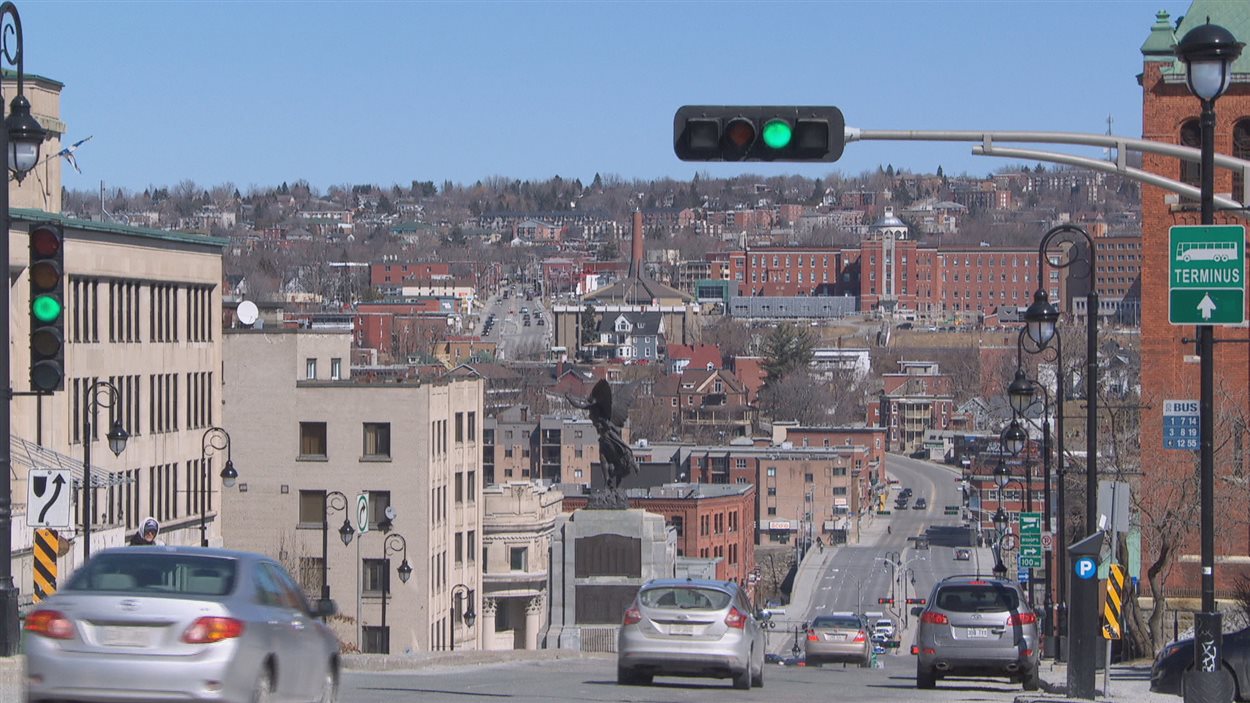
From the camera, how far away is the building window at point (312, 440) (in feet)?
214

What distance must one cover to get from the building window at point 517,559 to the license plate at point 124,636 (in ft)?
183

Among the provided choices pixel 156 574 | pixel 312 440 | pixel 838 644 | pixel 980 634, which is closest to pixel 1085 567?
pixel 980 634

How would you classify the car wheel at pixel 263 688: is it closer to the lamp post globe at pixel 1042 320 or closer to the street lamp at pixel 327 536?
the street lamp at pixel 327 536

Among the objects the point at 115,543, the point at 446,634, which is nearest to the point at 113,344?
the point at 115,543

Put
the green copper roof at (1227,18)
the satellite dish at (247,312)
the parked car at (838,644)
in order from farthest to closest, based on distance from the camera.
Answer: the satellite dish at (247,312), the green copper roof at (1227,18), the parked car at (838,644)

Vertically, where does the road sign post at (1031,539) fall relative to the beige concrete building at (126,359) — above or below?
below

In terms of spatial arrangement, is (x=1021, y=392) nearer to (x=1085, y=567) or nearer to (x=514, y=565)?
(x=1085, y=567)

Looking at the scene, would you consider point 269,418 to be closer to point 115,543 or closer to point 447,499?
point 447,499

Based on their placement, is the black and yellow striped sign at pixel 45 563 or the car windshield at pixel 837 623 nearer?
the black and yellow striped sign at pixel 45 563

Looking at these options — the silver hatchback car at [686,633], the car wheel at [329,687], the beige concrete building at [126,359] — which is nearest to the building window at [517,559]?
the beige concrete building at [126,359]

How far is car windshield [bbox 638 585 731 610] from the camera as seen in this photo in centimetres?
2273

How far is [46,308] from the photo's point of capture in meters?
20.1

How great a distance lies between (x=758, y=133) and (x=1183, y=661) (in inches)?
322

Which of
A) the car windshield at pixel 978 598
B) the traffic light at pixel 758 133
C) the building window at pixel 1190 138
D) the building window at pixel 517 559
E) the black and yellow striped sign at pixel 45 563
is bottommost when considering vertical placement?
the building window at pixel 517 559
